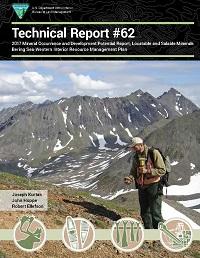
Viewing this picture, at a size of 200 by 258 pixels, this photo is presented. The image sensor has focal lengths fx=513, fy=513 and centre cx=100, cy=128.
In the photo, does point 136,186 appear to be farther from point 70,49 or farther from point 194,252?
point 70,49

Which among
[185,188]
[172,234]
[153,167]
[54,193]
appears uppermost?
[185,188]

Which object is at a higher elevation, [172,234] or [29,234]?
[29,234]

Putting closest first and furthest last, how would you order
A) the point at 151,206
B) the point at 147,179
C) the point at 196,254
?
the point at 147,179 < the point at 151,206 < the point at 196,254

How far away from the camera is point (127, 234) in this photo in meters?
16.3

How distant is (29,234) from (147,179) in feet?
13.3

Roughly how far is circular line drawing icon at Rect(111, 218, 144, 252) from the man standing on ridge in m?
0.35

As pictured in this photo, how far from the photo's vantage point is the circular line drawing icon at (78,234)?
15.8 m

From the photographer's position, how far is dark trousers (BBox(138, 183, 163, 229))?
53.6 feet

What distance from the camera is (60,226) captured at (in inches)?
632

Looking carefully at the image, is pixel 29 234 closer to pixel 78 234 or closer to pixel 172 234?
pixel 78 234

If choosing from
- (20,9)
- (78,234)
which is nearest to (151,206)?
(78,234)

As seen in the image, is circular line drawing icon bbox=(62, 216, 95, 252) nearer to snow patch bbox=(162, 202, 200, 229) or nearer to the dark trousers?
the dark trousers

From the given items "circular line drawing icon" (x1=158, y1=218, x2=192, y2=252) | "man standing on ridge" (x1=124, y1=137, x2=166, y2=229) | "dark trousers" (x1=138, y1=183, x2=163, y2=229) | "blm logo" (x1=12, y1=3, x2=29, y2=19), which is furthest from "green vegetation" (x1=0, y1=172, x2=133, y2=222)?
"blm logo" (x1=12, y1=3, x2=29, y2=19)

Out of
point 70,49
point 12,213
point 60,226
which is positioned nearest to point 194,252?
point 60,226
